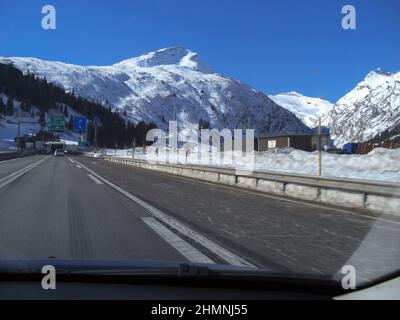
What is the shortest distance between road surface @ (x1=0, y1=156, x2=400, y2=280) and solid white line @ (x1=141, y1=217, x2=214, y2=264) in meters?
0.01

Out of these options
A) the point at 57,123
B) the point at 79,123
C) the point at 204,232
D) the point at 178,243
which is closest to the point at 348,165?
the point at 204,232

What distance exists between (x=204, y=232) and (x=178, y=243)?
132 centimetres

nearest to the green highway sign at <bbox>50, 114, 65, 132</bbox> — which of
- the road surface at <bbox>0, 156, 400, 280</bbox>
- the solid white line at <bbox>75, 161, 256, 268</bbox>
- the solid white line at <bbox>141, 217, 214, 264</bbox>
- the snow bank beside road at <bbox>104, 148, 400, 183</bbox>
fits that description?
the snow bank beside road at <bbox>104, 148, 400, 183</bbox>

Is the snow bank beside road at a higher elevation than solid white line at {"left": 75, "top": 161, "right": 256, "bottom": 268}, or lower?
higher

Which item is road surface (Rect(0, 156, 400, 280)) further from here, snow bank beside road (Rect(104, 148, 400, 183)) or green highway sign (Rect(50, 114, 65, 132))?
green highway sign (Rect(50, 114, 65, 132))

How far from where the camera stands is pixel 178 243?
8930 mm

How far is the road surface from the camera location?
7.65 m

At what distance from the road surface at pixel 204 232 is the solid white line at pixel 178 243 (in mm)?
14

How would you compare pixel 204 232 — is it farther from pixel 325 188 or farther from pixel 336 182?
pixel 325 188

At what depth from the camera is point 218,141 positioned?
68.4 m
